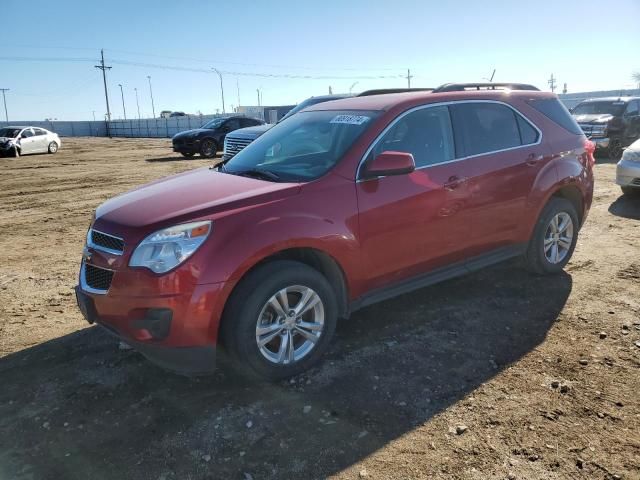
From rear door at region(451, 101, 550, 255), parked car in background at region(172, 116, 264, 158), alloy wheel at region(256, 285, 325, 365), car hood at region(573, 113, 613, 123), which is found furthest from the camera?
parked car in background at region(172, 116, 264, 158)

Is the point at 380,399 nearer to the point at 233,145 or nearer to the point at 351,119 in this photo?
the point at 351,119

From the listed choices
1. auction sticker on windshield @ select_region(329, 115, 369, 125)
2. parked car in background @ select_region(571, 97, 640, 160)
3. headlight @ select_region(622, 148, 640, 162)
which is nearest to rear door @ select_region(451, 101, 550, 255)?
auction sticker on windshield @ select_region(329, 115, 369, 125)

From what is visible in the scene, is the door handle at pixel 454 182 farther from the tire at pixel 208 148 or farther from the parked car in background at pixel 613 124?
the tire at pixel 208 148

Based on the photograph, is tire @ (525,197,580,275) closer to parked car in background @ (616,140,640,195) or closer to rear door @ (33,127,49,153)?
parked car in background @ (616,140,640,195)

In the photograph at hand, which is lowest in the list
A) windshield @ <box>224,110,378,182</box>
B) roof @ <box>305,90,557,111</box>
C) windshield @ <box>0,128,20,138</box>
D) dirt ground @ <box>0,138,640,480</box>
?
dirt ground @ <box>0,138,640,480</box>

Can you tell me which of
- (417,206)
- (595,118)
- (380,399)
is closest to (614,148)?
(595,118)

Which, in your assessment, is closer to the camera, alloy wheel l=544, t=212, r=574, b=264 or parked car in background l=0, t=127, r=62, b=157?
alloy wheel l=544, t=212, r=574, b=264

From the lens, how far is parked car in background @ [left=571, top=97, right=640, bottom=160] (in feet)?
50.9

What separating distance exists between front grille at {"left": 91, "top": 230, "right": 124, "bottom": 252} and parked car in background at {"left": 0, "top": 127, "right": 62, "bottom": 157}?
24.5 metres

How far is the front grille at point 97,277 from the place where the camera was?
3.19 meters

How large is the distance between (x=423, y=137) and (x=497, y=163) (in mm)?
805

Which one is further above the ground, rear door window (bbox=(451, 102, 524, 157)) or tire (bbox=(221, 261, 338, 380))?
rear door window (bbox=(451, 102, 524, 157))

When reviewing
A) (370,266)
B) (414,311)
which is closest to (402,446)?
(370,266)

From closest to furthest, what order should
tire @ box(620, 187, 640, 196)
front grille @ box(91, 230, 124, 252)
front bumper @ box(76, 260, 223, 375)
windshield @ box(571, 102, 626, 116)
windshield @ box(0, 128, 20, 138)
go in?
front bumper @ box(76, 260, 223, 375)
front grille @ box(91, 230, 124, 252)
tire @ box(620, 187, 640, 196)
windshield @ box(571, 102, 626, 116)
windshield @ box(0, 128, 20, 138)
